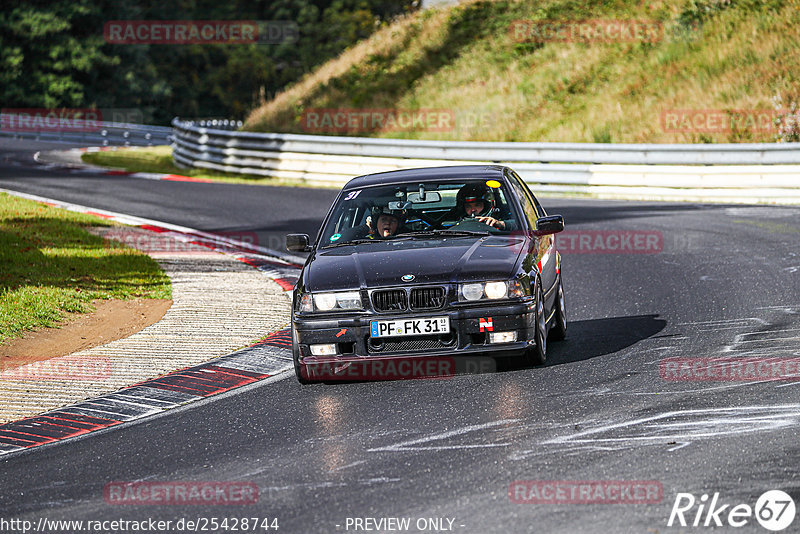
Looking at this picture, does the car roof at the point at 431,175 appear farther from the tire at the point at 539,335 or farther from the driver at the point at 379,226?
the tire at the point at 539,335

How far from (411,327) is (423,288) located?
29cm

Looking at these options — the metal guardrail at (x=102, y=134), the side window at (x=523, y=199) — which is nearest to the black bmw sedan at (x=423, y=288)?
the side window at (x=523, y=199)

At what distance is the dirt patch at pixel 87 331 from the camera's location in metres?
10.1

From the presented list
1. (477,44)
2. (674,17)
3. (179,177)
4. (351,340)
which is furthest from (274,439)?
(477,44)

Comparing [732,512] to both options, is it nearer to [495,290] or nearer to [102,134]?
[495,290]

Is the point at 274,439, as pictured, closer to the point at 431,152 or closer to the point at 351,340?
the point at 351,340

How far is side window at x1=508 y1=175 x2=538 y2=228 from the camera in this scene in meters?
9.87

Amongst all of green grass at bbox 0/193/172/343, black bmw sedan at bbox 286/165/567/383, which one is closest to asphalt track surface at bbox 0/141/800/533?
black bmw sedan at bbox 286/165/567/383

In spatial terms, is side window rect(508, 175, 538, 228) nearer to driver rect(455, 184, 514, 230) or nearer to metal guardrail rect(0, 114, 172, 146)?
driver rect(455, 184, 514, 230)

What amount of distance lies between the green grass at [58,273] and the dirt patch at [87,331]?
0.14 m

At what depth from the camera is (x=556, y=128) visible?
103 ft

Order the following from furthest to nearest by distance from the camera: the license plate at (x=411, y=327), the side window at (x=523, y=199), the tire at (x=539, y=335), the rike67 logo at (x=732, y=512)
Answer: the side window at (x=523, y=199) → the tire at (x=539, y=335) → the license plate at (x=411, y=327) → the rike67 logo at (x=732, y=512)

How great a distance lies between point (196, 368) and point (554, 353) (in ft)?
9.50

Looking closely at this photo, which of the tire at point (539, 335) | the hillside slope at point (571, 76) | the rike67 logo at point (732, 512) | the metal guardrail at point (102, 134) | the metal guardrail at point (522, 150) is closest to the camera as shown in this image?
the rike67 logo at point (732, 512)
